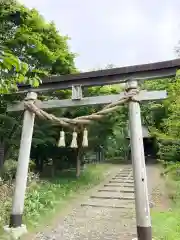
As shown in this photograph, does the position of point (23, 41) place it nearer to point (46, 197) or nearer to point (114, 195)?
point (46, 197)

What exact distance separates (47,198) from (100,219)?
2.15 meters

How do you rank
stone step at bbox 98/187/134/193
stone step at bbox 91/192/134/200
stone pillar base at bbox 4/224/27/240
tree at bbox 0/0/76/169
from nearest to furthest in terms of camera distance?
stone pillar base at bbox 4/224/27/240 → tree at bbox 0/0/76/169 → stone step at bbox 91/192/134/200 → stone step at bbox 98/187/134/193

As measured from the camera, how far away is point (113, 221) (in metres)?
6.75

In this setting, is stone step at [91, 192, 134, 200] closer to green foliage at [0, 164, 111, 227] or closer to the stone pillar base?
green foliage at [0, 164, 111, 227]

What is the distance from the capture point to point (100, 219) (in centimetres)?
698

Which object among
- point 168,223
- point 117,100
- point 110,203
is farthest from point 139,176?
point 110,203

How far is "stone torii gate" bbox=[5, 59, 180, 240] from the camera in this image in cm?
465

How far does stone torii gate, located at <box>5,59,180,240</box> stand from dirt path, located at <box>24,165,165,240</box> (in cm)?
112

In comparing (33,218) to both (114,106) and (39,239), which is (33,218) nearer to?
(39,239)

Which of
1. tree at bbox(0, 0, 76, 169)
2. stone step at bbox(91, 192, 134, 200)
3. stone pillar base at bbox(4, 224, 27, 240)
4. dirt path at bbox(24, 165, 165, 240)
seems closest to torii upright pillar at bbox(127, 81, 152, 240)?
dirt path at bbox(24, 165, 165, 240)

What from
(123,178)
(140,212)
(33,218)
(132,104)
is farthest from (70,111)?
(140,212)

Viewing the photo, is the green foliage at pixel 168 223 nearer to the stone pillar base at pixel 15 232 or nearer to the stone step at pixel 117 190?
the stone step at pixel 117 190

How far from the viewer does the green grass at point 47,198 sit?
6336mm

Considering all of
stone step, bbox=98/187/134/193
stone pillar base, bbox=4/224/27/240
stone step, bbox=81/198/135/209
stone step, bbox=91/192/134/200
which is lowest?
stone pillar base, bbox=4/224/27/240
